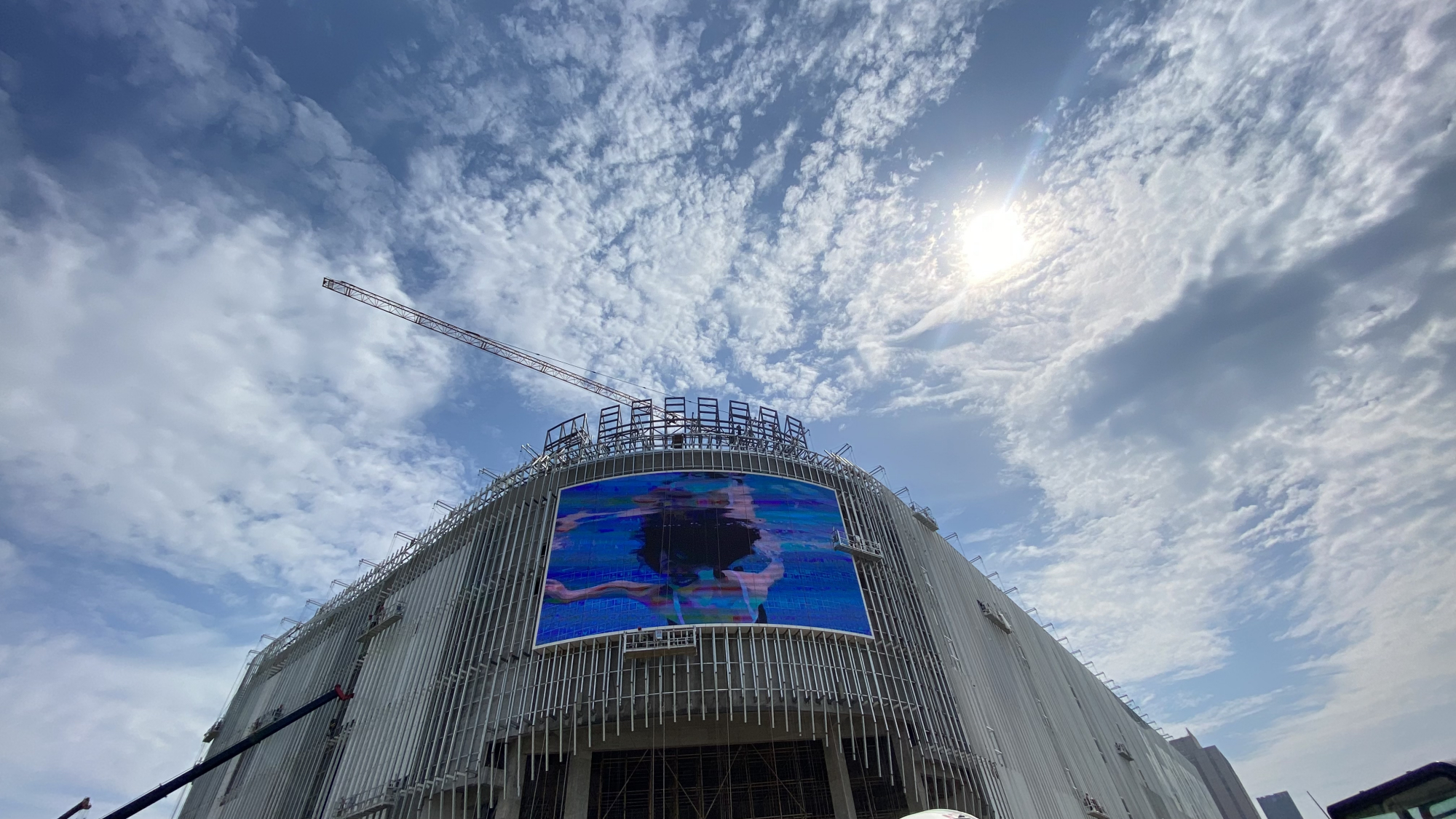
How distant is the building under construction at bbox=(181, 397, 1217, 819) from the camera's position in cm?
2672

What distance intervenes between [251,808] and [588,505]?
29136mm

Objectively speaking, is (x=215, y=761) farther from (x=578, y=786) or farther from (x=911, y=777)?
(x=911, y=777)

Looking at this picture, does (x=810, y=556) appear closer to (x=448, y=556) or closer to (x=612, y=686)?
(x=612, y=686)

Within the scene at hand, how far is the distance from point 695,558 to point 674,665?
5249 millimetres

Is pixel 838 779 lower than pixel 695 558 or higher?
lower

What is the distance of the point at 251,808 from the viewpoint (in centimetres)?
3859

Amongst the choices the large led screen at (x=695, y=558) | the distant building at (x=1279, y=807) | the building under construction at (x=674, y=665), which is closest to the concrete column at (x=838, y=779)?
the building under construction at (x=674, y=665)

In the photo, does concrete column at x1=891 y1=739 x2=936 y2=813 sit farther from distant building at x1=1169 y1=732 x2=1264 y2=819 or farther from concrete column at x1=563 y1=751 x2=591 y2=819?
distant building at x1=1169 y1=732 x2=1264 y2=819

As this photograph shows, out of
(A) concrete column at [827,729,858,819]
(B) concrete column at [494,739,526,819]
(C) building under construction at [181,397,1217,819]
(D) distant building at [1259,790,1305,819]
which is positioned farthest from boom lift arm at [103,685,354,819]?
Result: (D) distant building at [1259,790,1305,819]

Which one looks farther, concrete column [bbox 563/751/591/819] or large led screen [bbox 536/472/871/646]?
large led screen [bbox 536/472/871/646]

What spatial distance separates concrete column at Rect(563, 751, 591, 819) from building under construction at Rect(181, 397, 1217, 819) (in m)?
0.07

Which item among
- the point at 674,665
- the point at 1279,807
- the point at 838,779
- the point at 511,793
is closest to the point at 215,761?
the point at 511,793

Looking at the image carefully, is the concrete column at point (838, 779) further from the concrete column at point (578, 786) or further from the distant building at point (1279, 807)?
the distant building at point (1279, 807)

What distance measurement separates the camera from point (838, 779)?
27.7 meters
